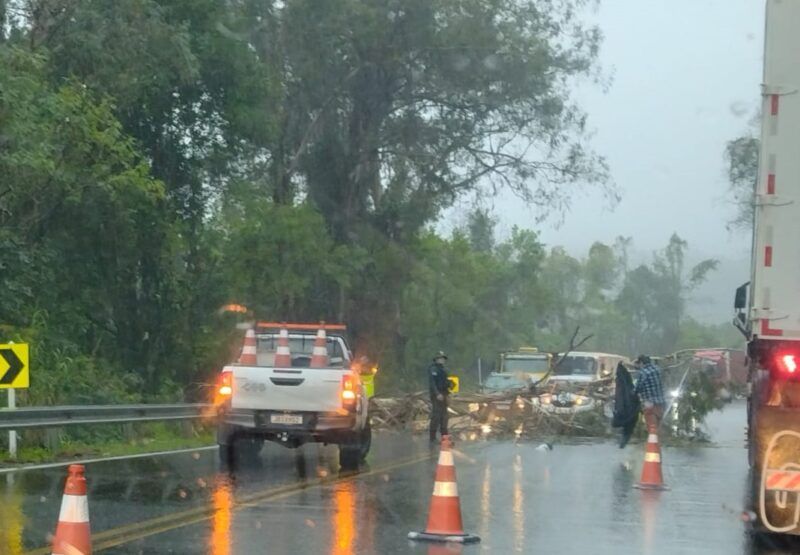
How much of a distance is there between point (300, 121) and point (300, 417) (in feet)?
78.3

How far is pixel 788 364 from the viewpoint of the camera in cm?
1101

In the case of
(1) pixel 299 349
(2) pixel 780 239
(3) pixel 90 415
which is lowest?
(3) pixel 90 415

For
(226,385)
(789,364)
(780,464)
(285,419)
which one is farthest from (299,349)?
(789,364)

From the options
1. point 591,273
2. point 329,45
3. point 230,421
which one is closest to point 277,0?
point 329,45

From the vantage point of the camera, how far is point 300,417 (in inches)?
714

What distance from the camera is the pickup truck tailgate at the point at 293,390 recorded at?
18109 mm

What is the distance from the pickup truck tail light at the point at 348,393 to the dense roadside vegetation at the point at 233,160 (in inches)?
256

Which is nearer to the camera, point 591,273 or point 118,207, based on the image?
point 118,207

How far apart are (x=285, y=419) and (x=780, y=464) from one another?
8.33 meters

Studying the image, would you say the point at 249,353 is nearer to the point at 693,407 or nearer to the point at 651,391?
the point at 651,391

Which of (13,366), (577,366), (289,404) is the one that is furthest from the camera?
(577,366)

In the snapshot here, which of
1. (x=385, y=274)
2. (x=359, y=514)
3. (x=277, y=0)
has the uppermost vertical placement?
(x=277, y=0)

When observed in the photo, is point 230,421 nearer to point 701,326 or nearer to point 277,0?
point 277,0

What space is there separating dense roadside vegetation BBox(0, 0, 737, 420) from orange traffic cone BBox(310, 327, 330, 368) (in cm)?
567
